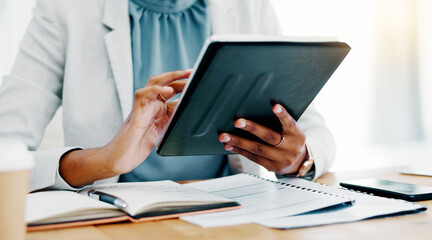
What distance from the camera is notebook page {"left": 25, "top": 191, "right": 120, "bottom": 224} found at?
0.57 metres

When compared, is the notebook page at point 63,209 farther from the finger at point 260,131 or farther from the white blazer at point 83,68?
the white blazer at point 83,68

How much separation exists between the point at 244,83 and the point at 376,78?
3.25 m

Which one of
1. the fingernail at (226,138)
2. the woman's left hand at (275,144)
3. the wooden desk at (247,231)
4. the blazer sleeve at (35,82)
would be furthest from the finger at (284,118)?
the blazer sleeve at (35,82)

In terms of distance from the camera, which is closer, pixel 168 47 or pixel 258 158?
pixel 258 158

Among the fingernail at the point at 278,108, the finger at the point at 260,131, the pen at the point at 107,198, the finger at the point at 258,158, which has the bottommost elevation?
the pen at the point at 107,198

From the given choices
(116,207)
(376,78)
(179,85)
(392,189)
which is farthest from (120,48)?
(376,78)

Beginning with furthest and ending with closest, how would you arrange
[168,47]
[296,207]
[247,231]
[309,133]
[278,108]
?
[168,47] → [309,133] → [278,108] → [296,207] → [247,231]

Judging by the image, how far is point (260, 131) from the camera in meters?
0.82

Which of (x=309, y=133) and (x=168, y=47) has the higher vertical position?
(x=168, y=47)

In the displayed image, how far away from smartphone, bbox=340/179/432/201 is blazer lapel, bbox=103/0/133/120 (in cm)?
61

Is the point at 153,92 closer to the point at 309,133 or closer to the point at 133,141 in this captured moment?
the point at 133,141

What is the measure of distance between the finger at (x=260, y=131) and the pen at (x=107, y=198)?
0.26 meters

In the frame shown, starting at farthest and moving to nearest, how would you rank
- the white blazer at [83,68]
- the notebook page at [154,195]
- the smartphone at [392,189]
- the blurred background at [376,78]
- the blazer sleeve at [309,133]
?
1. the blurred background at [376,78]
2. the white blazer at [83,68]
3. the blazer sleeve at [309,133]
4. the smartphone at [392,189]
5. the notebook page at [154,195]

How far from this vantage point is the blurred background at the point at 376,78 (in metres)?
3.30
